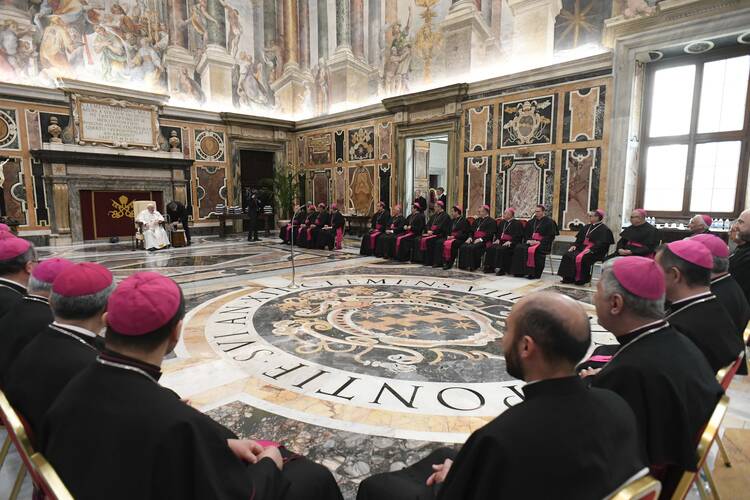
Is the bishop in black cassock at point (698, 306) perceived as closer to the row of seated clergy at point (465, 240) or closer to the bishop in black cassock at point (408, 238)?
the row of seated clergy at point (465, 240)

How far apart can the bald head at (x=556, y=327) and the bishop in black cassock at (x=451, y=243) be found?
7470 millimetres

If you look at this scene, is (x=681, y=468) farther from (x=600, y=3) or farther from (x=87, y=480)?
(x=600, y=3)

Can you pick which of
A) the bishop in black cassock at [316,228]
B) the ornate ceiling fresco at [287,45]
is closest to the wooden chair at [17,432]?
the bishop in black cassock at [316,228]

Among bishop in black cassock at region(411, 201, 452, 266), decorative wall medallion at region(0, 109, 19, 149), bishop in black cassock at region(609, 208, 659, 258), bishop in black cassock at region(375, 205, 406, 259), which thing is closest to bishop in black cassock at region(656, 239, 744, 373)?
bishop in black cassock at region(609, 208, 659, 258)

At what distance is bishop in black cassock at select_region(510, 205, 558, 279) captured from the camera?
7.68 m

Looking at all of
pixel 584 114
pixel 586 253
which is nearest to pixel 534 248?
pixel 586 253

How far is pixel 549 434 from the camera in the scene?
1106 millimetres

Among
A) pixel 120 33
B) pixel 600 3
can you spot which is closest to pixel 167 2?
pixel 120 33

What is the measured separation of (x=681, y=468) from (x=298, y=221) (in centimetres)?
1177

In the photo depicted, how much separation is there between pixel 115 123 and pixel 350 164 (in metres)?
7.17

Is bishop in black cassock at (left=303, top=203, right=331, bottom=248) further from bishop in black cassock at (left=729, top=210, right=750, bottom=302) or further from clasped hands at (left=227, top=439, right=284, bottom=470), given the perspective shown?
clasped hands at (left=227, top=439, right=284, bottom=470)

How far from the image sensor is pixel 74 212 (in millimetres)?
12125

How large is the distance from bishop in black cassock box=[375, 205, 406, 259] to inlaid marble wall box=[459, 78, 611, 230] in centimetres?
215

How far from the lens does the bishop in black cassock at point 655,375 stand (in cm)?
157
